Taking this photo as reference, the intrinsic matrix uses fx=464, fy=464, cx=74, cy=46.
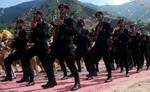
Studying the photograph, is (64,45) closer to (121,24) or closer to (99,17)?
(99,17)

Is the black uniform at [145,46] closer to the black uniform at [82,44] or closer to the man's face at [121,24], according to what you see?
the man's face at [121,24]

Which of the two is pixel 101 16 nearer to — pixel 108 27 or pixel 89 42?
pixel 108 27

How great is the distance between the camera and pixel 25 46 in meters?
14.6

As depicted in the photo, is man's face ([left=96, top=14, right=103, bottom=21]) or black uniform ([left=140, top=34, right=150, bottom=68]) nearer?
man's face ([left=96, top=14, right=103, bottom=21])

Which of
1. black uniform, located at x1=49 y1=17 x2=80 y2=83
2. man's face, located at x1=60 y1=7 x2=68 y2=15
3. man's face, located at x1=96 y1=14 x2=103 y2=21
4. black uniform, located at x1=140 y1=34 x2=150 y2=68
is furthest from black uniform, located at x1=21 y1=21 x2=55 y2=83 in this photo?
black uniform, located at x1=140 y1=34 x2=150 y2=68

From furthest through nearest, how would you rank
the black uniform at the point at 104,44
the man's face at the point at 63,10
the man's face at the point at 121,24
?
the man's face at the point at 121,24 < the black uniform at the point at 104,44 < the man's face at the point at 63,10

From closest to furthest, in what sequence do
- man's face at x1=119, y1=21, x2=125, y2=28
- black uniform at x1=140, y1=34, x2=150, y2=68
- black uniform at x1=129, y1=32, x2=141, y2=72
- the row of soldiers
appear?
the row of soldiers < man's face at x1=119, y1=21, x2=125, y2=28 < black uniform at x1=129, y1=32, x2=141, y2=72 < black uniform at x1=140, y1=34, x2=150, y2=68

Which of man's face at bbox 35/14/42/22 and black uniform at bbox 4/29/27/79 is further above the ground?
man's face at bbox 35/14/42/22

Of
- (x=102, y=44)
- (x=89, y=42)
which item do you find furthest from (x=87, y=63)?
(x=102, y=44)

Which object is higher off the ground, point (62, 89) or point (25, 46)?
point (25, 46)

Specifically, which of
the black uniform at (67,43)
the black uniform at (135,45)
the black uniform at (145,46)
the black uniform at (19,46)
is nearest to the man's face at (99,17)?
the black uniform at (67,43)

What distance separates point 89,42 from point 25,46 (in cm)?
270

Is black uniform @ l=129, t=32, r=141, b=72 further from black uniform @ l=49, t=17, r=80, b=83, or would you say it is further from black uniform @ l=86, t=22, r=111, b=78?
black uniform @ l=49, t=17, r=80, b=83

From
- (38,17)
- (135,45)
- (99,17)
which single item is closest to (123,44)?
(135,45)
